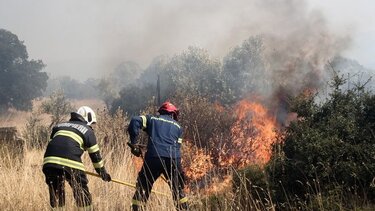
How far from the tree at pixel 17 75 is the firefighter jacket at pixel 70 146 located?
4792 centimetres

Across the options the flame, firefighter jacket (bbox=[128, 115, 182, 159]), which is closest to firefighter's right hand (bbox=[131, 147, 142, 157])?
firefighter jacket (bbox=[128, 115, 182, 159])

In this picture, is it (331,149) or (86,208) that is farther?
(331,149)

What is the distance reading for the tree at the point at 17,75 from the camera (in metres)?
50.9

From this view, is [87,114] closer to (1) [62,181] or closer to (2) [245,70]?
(1) [62,181]

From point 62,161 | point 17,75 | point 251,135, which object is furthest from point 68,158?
point 17,75

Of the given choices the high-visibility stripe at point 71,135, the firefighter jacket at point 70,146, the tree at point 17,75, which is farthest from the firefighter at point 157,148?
the tree at point 17,75

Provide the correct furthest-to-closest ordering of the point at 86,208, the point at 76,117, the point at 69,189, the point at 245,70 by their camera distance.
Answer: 1. the point at 245,70
2. the point at 69,189
3. the point at 76,117
4. the point at 86,208

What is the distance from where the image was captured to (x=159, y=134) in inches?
268

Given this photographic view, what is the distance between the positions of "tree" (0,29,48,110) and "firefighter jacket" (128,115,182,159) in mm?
47496

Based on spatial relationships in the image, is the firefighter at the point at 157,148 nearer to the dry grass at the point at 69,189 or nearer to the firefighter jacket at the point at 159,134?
the firefighter jacket at the point at 159,134

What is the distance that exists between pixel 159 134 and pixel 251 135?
13757 millimetres

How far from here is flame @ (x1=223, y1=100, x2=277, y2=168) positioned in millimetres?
18019

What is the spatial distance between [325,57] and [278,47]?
4183mm

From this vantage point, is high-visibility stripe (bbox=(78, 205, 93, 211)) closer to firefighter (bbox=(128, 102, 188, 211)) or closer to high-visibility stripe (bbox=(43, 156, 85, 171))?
high-visibility stripe (bbox=(43, 156, 85, 171))
